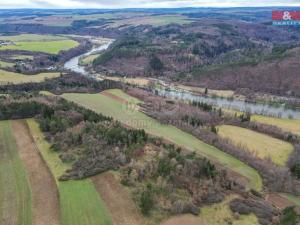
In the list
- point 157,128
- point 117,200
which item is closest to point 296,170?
point 157,128

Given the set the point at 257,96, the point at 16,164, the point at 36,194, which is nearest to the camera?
the point at 36,194

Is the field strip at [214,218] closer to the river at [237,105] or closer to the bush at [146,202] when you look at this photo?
the bush at [146,202]

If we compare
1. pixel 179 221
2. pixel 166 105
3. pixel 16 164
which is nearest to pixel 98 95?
pixel 166 105

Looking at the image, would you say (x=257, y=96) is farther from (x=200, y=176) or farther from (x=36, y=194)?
(x=36, y=194)

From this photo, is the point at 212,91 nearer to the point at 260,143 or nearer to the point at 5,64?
the point at 260,143

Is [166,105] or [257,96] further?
[257,96]

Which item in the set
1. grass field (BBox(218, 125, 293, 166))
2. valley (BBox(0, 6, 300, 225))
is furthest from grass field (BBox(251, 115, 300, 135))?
grass field (BBox(218, 125, 293, 166))

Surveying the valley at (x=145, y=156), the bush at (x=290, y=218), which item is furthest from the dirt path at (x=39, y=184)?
the bush at (x=290, y=218)
